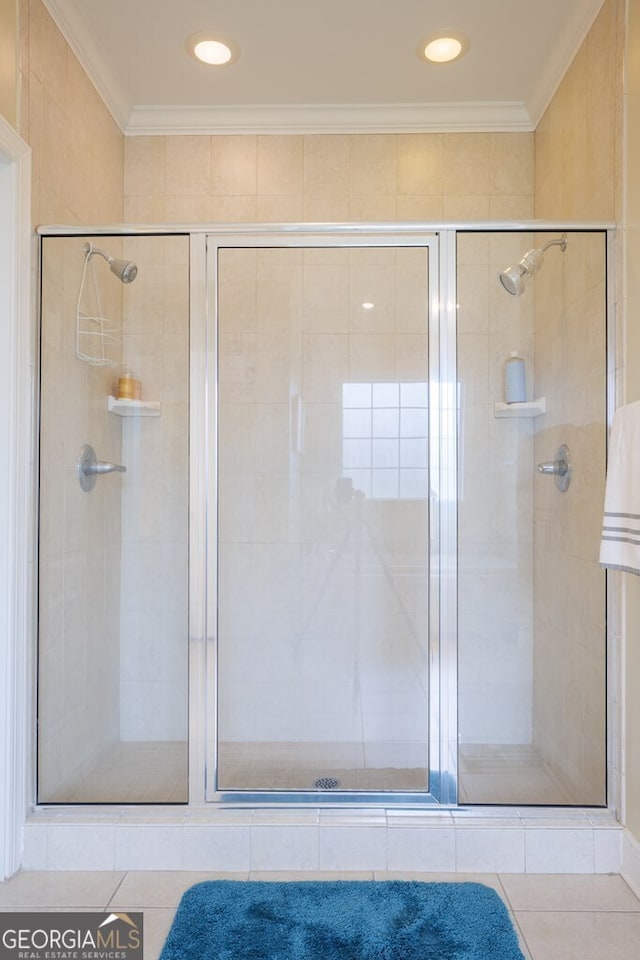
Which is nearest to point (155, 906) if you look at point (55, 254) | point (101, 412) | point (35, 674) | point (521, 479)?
point (35, 674)

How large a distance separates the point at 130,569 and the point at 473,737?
1.23 m

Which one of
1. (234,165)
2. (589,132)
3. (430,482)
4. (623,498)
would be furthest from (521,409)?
(234,165)

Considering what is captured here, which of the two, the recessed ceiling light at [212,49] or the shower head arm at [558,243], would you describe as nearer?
the shower head arm at [558,243]

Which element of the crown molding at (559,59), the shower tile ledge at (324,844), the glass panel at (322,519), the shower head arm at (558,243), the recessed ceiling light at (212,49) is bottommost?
the shower tile ledge at (324,844)

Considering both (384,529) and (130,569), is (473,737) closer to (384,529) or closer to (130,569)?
(384,529)

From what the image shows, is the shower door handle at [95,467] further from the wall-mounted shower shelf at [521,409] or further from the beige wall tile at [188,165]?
the beige wall tile at [188,165]

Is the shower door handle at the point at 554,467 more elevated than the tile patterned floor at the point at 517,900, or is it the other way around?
the shower door handle at the point at 554,467

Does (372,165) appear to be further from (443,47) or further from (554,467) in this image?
(554,467)

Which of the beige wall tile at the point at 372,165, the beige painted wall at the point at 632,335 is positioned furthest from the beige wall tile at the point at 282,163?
the beige painted wall at the point at 632,335

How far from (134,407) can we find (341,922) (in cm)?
158

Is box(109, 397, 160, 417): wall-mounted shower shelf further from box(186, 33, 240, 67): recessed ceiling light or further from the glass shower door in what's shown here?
box(186, 33, 240, 67): recessed ceiling light

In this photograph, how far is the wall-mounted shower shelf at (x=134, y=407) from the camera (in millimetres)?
2059

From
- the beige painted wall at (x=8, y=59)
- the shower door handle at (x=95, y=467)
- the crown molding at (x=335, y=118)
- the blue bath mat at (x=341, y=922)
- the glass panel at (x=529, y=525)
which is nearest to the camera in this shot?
the blue bath mat at (x=341, y=922)

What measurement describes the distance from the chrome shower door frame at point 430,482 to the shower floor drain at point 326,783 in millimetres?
39
